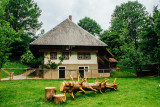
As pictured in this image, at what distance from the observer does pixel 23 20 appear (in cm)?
3775

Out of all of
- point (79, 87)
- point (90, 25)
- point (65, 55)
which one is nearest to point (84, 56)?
point (65, 55)

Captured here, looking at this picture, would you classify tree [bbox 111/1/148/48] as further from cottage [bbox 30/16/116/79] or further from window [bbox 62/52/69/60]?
window [bbox 62/52/69/60]

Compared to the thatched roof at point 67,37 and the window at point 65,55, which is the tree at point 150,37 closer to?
the thatched roof at point 67,37

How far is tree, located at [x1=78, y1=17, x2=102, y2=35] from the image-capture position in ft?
171

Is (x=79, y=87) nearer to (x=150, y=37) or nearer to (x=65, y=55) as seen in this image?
(x=65, y=55)

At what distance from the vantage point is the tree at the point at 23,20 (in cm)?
3547

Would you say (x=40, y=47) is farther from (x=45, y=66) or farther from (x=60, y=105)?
(x=60, y=105)

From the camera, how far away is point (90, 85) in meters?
8.70

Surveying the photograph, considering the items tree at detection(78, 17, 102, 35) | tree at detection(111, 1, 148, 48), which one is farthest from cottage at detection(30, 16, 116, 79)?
tree at detection(78, 17, 102, 35)

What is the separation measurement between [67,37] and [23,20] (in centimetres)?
2276

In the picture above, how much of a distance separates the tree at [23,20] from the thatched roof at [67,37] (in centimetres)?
1697

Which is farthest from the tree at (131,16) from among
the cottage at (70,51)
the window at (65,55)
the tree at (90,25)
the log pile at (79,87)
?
the log pile at (79,87)

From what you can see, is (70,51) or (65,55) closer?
(70,51)

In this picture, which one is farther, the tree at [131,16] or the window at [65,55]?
the tree at [131,16]
